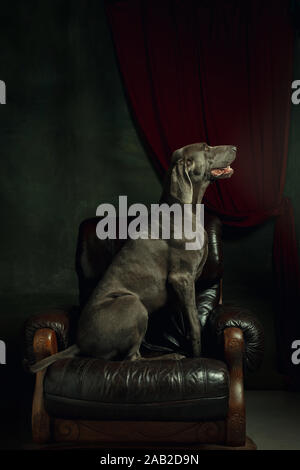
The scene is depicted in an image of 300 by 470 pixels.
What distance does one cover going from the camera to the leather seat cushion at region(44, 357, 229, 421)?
8.62 ft

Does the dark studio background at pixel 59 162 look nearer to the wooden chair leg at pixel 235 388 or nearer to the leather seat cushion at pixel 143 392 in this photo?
the wooden chair leg at pixel 235 388

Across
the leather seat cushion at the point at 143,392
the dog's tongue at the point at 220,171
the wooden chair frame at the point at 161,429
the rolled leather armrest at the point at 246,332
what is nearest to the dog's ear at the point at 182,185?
the dog's tongue at the point at 220,171

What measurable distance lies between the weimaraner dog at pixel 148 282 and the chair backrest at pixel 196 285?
0.86 ft

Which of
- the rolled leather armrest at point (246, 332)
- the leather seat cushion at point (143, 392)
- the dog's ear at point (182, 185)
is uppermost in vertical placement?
the dog's ear at point (182, 185)

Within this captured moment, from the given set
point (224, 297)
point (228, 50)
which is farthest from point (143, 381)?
point (228, 50)

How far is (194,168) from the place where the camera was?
3.14 metres

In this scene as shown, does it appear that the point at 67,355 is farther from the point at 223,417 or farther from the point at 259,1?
the point at 259,1

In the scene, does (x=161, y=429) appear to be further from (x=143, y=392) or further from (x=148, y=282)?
(x=148, y=282)

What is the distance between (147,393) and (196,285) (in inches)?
39.1

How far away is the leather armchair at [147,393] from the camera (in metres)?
2.63

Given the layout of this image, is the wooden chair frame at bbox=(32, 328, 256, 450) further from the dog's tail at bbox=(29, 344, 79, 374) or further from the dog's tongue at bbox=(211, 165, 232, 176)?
the dog's tongue at bbox=(211, 165, 232, 176)

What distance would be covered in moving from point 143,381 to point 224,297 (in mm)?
1708

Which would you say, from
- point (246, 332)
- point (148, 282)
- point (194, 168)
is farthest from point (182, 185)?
point (246, 332)

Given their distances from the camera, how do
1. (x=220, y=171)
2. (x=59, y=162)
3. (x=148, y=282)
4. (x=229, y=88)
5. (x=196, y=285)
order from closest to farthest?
(x=148, y=282) → (x=220, y=171) → (x=196, y=285) → (x=229, y=88) → (x=59, y=162)
